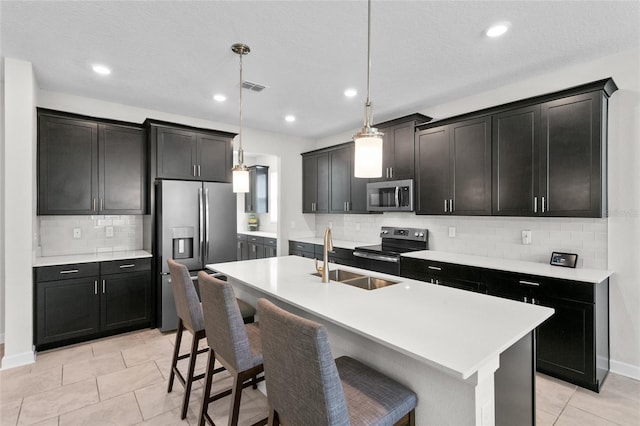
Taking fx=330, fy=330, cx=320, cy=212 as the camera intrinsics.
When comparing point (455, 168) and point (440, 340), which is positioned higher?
point (455, 168)

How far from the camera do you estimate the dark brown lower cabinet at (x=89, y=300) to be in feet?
10.8

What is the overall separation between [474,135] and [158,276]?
3.89 metres

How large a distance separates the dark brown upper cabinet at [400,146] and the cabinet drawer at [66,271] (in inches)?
142

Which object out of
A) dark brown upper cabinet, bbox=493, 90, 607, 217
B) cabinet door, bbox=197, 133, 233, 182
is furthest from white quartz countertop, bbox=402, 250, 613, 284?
cabinet door, bbox=197, 133, 233, 182

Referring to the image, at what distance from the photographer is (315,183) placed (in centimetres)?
566

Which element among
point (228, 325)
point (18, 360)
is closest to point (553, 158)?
point (228, 325)

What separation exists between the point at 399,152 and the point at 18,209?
4002 millimetres

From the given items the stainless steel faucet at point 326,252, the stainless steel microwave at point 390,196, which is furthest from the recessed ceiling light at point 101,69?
the stainless steel microwave at point 390,196

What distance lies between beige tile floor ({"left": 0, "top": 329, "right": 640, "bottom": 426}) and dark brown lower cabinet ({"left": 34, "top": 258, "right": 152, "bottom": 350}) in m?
0.30

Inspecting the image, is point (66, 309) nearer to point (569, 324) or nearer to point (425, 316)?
point (425, 316)

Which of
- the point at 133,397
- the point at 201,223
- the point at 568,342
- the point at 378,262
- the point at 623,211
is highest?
the point at 623,211

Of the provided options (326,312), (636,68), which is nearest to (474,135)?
(636,68)

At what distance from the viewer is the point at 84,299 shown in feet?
11.5

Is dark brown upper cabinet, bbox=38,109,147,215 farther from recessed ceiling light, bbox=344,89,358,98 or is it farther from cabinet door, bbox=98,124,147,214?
recessed ceiling light, bbox=344,89,358,98
